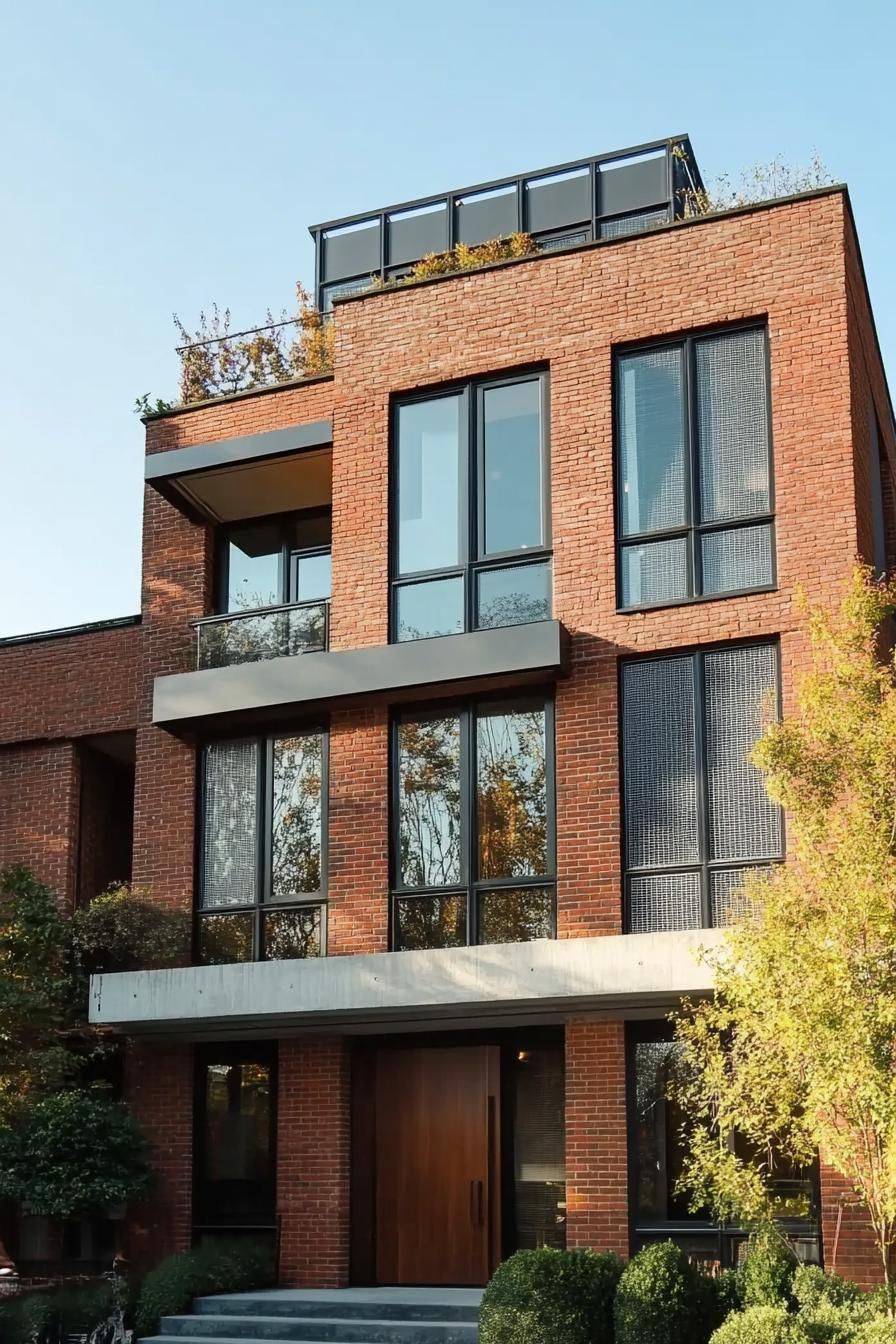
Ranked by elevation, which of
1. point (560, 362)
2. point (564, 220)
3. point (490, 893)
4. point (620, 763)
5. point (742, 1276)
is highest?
point (564, 220)

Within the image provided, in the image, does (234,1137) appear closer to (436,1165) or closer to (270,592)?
(436,1165)

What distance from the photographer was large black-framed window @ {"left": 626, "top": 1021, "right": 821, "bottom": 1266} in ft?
48.0

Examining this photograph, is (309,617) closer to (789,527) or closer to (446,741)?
(446,741)

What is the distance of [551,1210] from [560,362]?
828cm

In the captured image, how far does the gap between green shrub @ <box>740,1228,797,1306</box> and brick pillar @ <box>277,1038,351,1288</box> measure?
15.2 ft

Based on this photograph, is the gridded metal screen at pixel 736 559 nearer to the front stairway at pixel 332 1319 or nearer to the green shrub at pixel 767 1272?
the green shrub at pixel 767 1272

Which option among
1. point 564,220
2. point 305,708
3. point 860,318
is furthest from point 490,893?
point 564,220

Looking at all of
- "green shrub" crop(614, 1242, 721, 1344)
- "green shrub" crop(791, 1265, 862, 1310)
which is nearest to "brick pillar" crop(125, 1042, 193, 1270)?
"green shrub" crop(614, 1242, 721, 1344)

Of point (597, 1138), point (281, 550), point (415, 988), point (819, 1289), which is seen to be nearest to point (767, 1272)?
point (819, 1289)

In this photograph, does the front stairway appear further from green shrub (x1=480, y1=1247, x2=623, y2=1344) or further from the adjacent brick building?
green shrub (x1=480, y1=1247, x2=623, y2=1344)

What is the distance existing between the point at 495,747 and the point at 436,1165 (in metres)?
4.18

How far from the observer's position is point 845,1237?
14.2 m

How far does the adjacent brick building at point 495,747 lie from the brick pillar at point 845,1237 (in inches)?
1.6

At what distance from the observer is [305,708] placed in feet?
57.6
